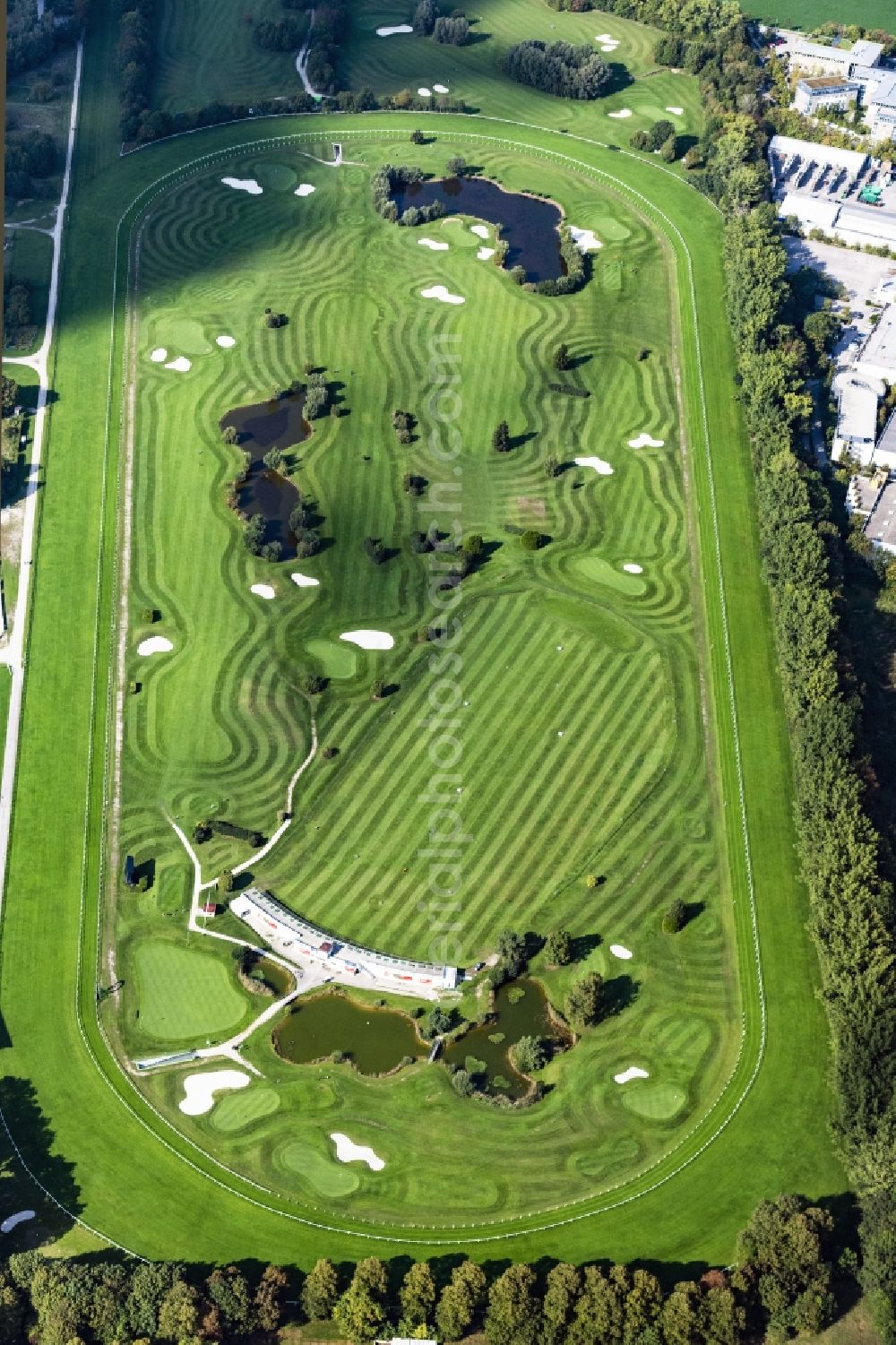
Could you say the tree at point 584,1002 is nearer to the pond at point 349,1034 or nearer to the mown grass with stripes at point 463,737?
the mown grass with stripes at point 463,737

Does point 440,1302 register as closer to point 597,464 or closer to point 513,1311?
point 513,1311

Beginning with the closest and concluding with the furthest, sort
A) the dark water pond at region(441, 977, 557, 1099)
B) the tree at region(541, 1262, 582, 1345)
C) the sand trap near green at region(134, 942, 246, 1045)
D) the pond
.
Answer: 1. the tree at region(541, 1262, 582, 1345)
2. the dark water pond at region(441, 977, 557, 1099)
3. the pond
4. the sand trap near green at region(134, 942, 246, 1045)

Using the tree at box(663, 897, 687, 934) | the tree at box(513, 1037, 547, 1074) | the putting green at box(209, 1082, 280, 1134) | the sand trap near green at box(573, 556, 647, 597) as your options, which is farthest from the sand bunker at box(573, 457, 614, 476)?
the putting green at box(209, 1082, 280, 1134)

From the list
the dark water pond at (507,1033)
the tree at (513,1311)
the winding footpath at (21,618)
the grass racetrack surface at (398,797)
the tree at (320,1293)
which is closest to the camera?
the tree at (513,1311)

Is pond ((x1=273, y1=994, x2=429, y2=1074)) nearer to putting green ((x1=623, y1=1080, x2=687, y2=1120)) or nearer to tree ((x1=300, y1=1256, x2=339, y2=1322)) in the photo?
putting green ((x1=623, y1=1080, x2=687, y2=1120))

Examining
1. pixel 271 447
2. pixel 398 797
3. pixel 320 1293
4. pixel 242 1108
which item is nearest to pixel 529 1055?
pixel 242 1108

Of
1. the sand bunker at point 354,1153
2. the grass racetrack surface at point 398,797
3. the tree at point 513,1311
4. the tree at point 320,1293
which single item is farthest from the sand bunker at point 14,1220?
the tree at point 513,1311

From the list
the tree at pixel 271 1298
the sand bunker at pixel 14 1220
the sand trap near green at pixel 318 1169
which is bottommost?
the sand bunker at pixel 14 1220

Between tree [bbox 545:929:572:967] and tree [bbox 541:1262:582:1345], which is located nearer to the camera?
tree [bbox 541:1262:582:1345]
